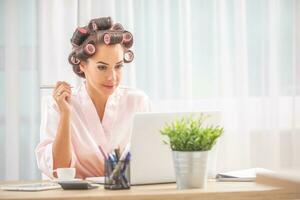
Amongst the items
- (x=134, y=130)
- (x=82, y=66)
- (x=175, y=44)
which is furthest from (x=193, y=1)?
(x=134, y=130)

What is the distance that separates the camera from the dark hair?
287 centimetres

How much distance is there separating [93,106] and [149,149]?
2.61 ft

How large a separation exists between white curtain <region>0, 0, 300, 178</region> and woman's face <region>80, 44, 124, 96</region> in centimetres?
98

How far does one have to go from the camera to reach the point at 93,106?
294cm

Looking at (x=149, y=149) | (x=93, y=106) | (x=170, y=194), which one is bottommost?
(x=170, y=194)

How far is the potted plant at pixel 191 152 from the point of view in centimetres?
199

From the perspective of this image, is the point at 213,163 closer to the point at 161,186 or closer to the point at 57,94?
the point at 161,186

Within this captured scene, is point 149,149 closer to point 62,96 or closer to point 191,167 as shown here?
point 191,167

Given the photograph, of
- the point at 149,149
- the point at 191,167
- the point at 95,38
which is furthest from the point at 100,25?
the point at 191,167

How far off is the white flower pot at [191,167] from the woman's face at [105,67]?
0.96m

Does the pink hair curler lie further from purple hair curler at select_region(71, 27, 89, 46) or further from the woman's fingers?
the woman's fingers

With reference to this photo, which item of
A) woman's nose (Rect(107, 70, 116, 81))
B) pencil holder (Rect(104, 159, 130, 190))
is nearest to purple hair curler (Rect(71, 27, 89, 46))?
woman's nose (Rect(107, 70, 116, 81))

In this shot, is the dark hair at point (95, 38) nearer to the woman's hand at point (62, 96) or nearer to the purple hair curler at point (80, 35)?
the purple hair curler at point (80, 35)

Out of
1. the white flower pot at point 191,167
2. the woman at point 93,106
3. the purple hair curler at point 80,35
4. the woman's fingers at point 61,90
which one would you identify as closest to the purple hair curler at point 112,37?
the woman at point 93,106
